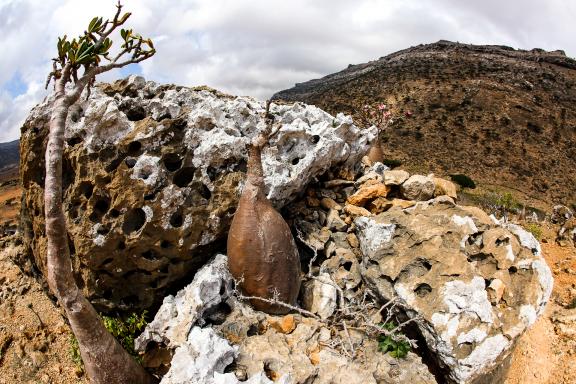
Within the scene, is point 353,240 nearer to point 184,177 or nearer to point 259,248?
point 259,248

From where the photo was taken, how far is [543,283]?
215 inches

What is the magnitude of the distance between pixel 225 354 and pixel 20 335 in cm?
452

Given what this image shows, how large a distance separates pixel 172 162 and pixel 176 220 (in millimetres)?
833

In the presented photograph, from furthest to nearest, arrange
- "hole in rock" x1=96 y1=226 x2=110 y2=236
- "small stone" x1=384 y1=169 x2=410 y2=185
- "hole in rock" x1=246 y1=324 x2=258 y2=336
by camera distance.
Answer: "small stone" x1=384 y1=169 x2=410 y2=185, "hole in rock" x1=96 y1=226 x2=110 y2=236, "hole in rock" x1=246 y1=324 x2=258 y2=336

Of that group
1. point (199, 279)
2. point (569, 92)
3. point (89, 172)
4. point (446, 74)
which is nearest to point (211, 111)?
point (89, 172)

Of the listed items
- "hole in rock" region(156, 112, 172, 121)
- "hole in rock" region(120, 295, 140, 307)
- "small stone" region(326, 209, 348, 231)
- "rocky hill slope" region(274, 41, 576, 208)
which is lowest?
"hole in rock" region(120, 295, 140, 307)

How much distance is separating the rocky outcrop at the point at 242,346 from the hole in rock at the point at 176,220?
70 cm

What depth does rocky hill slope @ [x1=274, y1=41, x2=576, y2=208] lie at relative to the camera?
27.1 metres

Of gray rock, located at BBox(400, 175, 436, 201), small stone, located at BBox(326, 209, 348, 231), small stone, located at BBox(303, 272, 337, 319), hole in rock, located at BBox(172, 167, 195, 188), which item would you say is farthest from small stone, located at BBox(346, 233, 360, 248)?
hole in rock, located at BBox(172, 167, 195, 188)

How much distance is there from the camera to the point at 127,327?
589 cm

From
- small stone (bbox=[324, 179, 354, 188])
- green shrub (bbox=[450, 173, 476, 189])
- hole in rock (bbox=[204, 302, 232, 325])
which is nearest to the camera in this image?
hole in rock (bbox=[204, 302, 232, 325])

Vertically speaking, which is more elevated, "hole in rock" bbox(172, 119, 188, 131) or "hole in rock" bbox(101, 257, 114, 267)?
"hole in rock" bbox(172, 119, 188, 131)

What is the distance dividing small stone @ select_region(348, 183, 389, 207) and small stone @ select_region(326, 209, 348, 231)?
0.37 meters

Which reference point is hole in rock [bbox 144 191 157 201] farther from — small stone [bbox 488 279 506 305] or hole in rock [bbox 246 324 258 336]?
small stone [bbox 488 279 506 305]
